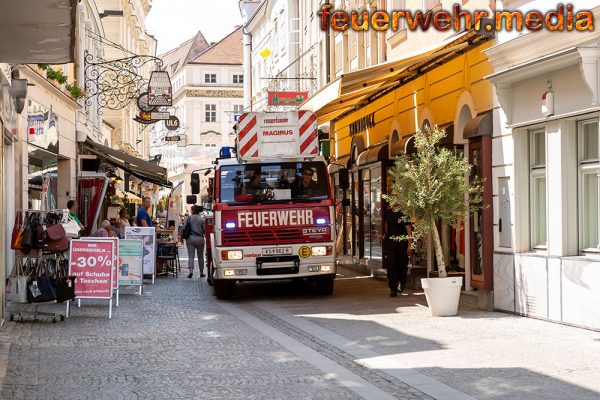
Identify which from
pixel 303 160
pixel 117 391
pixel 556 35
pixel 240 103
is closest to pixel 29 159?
pixel 303 160

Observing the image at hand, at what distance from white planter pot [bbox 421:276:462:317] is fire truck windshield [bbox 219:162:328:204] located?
3.75 m

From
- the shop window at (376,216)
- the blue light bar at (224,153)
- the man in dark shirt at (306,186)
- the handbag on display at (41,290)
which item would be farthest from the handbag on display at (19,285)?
the shop window at (376,216)

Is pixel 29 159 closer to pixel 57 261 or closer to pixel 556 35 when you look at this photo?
pixel 57 261

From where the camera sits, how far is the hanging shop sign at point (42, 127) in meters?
20.2

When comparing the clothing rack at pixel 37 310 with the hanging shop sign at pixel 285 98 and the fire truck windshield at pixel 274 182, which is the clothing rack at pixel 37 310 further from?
the hanging shop sign at pixel 285 98

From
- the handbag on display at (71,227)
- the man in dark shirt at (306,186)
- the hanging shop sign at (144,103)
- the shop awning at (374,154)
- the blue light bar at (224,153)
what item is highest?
the hanging shop sign at (144,103)

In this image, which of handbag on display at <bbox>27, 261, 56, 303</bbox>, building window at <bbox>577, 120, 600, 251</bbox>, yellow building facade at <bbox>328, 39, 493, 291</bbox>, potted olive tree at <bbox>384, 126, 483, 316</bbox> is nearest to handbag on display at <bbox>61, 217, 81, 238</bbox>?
handbag on display at <bbox>27, 261, 56, 303</bbox>

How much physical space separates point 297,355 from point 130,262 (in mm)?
8016

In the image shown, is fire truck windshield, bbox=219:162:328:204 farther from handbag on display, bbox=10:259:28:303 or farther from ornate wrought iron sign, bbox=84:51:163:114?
ornate wrought iron sign, bbox=84:51:163:114

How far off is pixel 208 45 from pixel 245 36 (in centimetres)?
5155

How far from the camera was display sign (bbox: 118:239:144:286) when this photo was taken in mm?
17922

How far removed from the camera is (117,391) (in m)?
8.45

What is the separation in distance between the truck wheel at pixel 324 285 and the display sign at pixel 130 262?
313 cm

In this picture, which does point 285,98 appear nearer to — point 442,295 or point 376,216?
point 376,216
